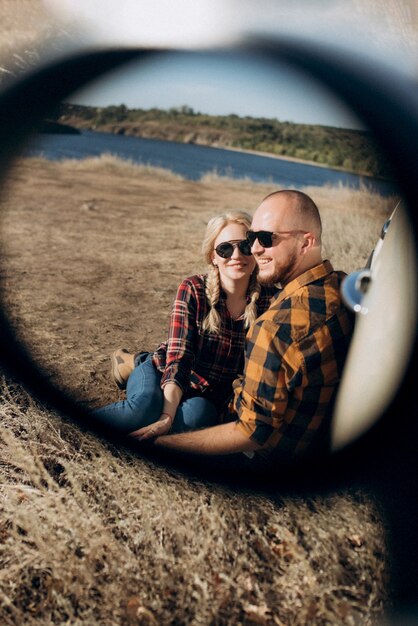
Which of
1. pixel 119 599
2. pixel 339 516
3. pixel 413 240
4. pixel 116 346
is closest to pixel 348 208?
pixel 116 346

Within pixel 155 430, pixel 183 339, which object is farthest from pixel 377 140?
pixel 155 430

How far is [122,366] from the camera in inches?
111

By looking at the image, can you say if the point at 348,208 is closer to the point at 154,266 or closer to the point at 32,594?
the point at 154,266

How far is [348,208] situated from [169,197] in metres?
2.95

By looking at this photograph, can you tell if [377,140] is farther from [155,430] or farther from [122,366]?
[122,366]

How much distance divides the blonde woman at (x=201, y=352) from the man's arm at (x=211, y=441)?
114 millimetres

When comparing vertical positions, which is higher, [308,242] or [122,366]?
[308,242]

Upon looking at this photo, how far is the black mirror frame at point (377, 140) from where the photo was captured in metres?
1.17

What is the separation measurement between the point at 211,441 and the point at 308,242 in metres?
0.73

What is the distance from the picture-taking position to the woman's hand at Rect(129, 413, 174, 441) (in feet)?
6.88

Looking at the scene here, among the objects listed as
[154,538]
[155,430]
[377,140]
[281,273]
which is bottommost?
[154,538]

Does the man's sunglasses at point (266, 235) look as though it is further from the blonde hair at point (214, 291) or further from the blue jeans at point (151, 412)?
the blue jeans at point (151, 412)

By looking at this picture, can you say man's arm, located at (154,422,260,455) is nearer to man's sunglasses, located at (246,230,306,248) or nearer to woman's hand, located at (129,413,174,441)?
woman's hand, located at (129,413,174,441)

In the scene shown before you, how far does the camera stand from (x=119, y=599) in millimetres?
1680
